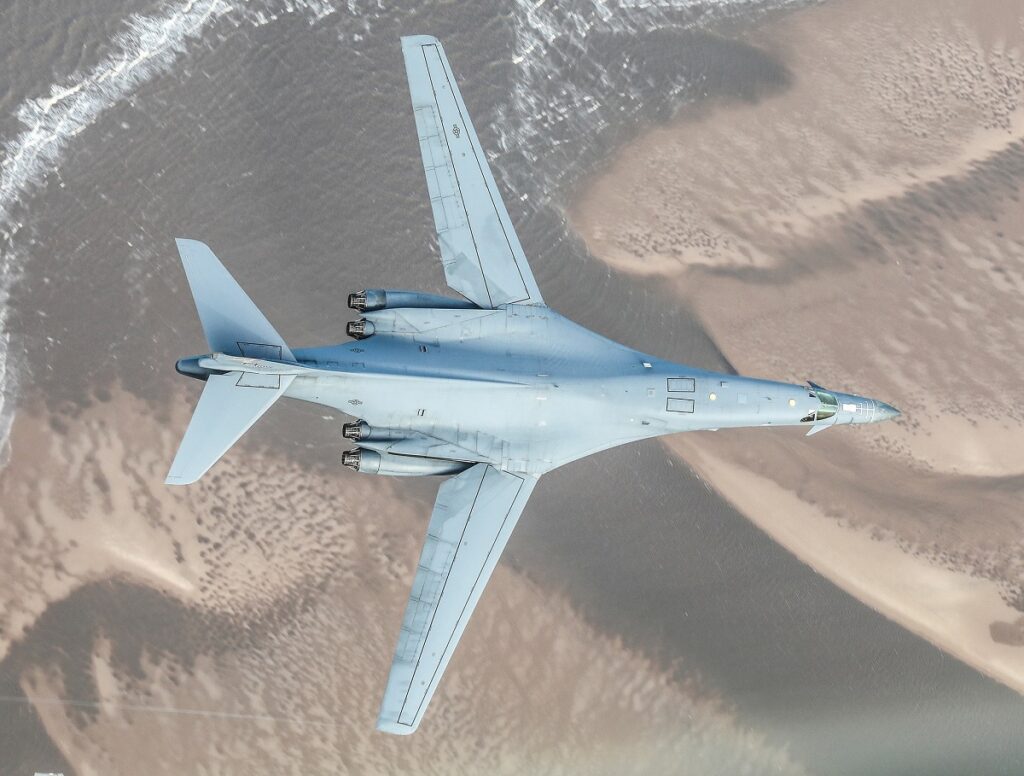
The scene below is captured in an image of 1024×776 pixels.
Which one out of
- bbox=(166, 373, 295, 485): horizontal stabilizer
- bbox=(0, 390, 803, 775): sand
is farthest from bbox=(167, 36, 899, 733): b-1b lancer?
bbox=(0, 390, 803, 775): sand

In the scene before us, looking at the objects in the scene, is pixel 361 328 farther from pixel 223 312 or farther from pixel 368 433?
pixel 223 312

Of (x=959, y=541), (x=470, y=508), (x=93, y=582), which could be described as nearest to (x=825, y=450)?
(x=959, y=541)

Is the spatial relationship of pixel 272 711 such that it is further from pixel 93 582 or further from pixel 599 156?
pixel 599 156

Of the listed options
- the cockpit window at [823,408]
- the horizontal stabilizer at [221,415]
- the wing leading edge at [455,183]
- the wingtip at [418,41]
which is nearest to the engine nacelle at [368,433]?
the horizontal stabilizer at [221,415]

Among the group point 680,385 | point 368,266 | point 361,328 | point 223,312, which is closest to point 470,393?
point 361,328

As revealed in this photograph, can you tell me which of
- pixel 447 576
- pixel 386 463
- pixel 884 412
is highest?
pixel 386 463

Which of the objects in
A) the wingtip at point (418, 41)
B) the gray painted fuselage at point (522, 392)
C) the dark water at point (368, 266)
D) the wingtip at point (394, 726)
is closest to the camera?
the wingtip at point (394, 726)

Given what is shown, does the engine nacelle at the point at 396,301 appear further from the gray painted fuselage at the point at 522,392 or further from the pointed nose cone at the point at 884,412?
the pointed nose cone at the point at 884,412
